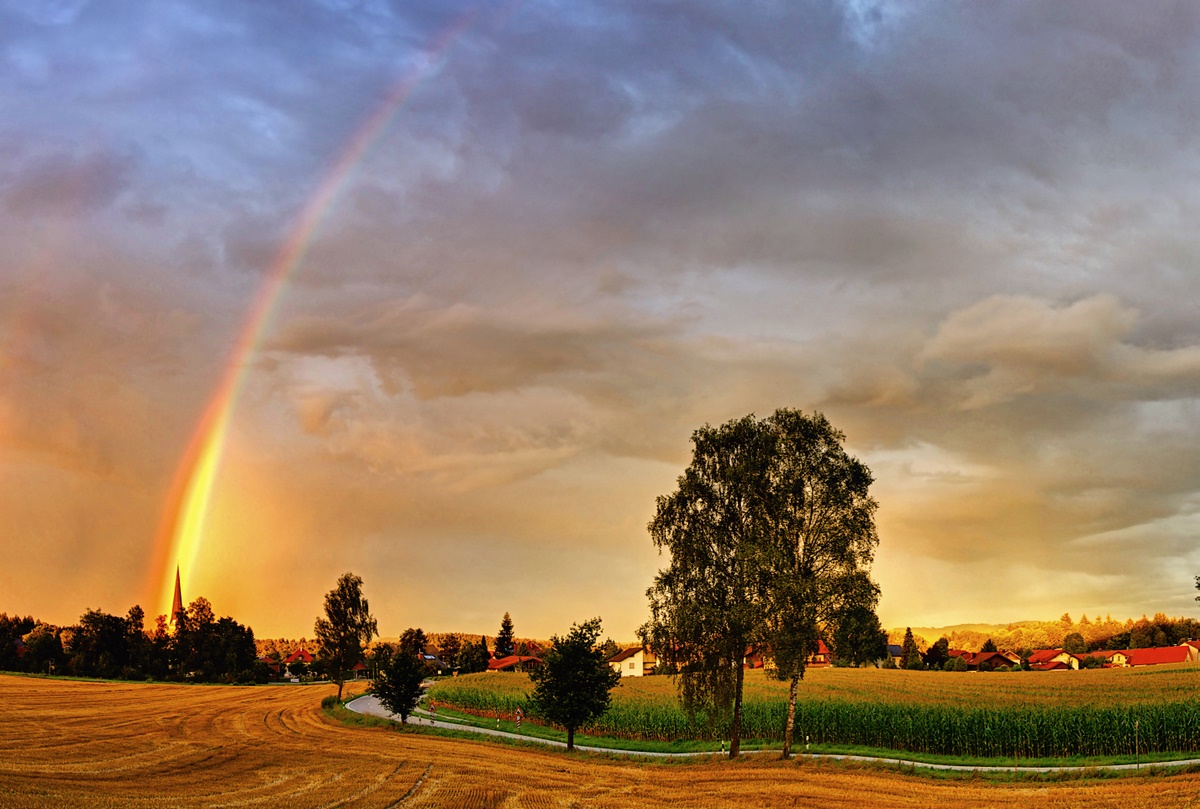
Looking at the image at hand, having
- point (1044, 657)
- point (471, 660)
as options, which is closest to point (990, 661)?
point (1044, 657)

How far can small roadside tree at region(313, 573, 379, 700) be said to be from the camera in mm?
104250

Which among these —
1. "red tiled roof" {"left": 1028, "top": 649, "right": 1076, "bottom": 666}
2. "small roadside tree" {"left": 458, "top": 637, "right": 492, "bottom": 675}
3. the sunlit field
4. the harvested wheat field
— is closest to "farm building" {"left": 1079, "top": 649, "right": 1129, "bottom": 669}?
"red tiled roof" {"left": 1028, "top": 649, "right": 1076, "bottom": 666}

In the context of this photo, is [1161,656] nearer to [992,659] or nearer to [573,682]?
[992,659]

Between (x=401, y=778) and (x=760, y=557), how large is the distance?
1957cm

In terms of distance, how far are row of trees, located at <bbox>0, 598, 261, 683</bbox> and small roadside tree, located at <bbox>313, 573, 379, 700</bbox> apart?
57.3 metres

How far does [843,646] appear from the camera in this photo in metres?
47.5

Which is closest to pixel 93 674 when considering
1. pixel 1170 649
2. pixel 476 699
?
pixel 476 699

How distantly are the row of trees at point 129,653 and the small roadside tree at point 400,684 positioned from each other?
90.7 m

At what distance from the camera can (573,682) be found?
192ft

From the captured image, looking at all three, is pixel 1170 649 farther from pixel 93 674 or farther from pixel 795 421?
pixel 93 674

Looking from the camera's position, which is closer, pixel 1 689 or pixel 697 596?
pixel 697 596

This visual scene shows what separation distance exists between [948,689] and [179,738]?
73.2 metres

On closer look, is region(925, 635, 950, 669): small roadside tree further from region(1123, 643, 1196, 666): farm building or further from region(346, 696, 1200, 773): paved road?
region(346, 696, 1200, 773): paved road

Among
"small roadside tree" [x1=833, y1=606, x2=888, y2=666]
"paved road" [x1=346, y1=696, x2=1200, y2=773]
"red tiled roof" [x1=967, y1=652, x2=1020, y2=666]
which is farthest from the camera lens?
"red tiled roof" [x1=967, y1=652, x2=1020, y2=666]
